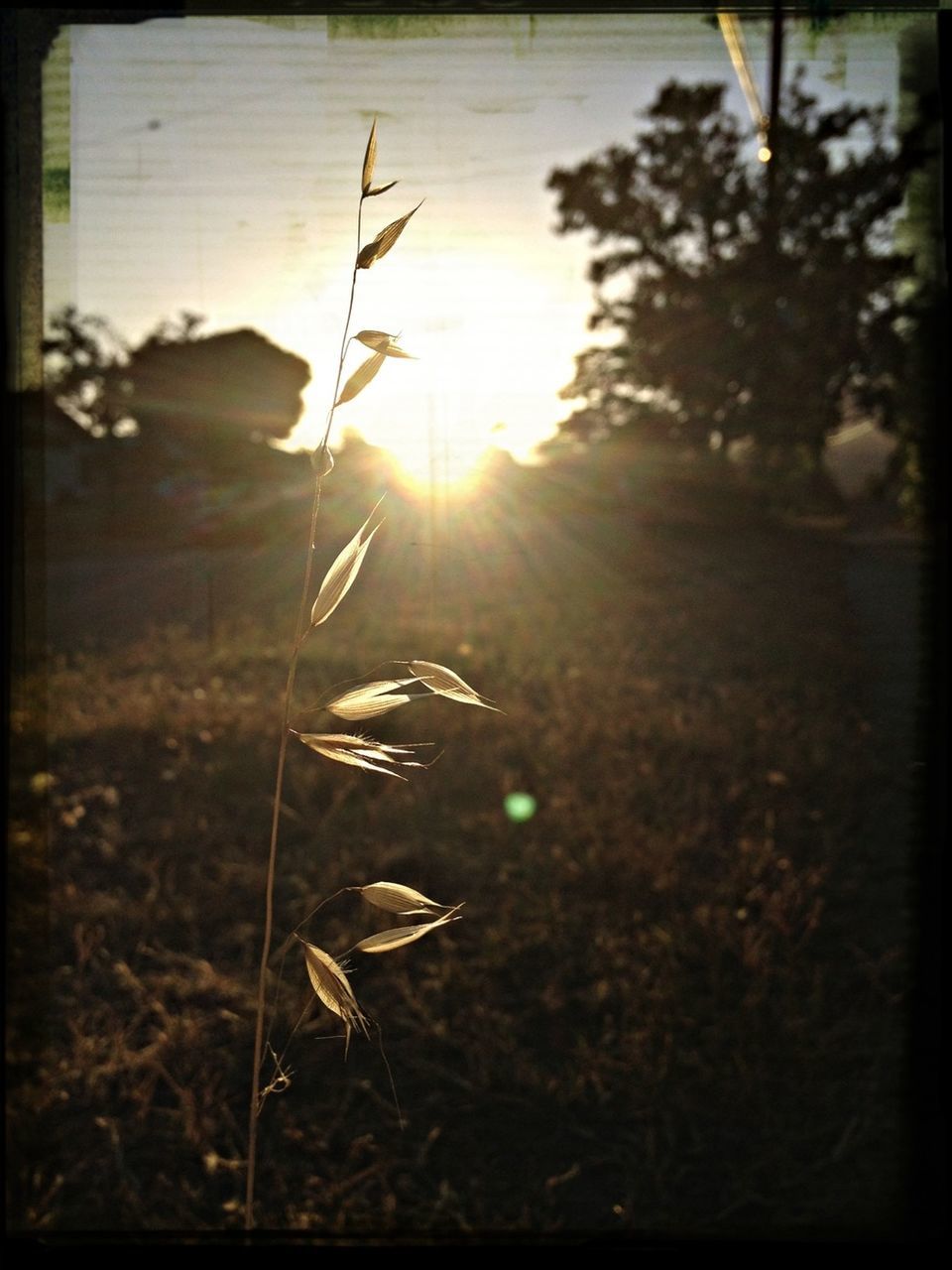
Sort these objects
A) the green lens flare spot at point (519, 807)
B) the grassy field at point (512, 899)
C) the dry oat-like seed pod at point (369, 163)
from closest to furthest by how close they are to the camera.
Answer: the dry oat-like seed pod at point (369, 163), the grassy field at point (512, 899), the green lens flare spot at point (519, 807)

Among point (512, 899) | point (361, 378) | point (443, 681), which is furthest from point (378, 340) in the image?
point (512, 899)

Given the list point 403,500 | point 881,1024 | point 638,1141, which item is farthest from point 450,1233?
point 403,500

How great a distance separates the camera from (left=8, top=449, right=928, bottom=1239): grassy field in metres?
1.41

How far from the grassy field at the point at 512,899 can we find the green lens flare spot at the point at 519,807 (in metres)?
0.03

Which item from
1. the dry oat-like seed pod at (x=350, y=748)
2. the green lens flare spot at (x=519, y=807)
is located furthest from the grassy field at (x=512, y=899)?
the dry oat-like seed pod at (x=350, y=748)

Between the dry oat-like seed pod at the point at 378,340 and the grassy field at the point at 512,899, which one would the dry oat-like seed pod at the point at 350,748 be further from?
the grassy field at the point at 512,899

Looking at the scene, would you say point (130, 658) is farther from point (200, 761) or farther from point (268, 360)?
point (268, 360)

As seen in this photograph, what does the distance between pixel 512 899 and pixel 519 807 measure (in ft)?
0.68

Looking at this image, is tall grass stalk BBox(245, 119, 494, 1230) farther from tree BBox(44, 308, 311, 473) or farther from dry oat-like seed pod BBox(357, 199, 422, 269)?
tree BBox(44, 308, 311, 473)

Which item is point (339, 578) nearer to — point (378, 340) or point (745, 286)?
point (378, 340)

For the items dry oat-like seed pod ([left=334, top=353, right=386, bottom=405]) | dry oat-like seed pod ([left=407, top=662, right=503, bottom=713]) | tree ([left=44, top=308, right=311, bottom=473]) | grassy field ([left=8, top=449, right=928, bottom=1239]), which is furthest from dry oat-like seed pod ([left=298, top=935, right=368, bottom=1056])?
tree ([left=44, top=308, right=311, bottom=473])

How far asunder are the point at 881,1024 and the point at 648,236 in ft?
4.80

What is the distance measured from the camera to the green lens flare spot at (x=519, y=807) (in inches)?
76.4

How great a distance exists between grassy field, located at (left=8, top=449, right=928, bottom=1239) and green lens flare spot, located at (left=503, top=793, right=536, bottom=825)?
0.09ft
